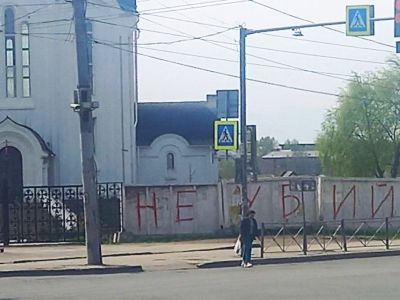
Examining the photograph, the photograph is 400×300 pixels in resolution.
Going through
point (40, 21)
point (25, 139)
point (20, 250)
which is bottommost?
point (20, 250)

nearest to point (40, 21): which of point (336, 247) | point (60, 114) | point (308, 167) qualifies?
point (60, 114)

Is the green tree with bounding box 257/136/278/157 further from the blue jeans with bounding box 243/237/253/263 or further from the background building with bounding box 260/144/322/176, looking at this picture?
the blue jeans with bounding box 243/237/253/263

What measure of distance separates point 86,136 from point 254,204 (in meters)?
14.6

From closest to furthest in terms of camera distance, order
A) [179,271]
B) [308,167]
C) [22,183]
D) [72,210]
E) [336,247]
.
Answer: [179,271] → [336,247] → [72,210] → [22,183] → [308,167]

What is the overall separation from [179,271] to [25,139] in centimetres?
2341

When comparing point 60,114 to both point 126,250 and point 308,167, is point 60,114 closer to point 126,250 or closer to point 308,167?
point 126,250

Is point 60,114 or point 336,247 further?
point 60,114

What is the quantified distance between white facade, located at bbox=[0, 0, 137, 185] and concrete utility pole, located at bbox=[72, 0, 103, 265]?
20.8 m

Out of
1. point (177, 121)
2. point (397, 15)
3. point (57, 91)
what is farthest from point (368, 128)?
point (397, 15)

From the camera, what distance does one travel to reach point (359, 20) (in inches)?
956

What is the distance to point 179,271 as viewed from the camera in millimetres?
26016

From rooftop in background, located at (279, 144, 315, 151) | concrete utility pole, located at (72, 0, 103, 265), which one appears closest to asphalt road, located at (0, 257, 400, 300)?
concrete utility pole, located at (72, 0, 103, 265)

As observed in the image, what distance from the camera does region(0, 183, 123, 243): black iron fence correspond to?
37.4m

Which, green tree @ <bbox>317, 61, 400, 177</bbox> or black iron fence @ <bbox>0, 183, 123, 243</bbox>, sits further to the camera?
green tree @ <bbox>317, 61, 400, 177</bbox>
